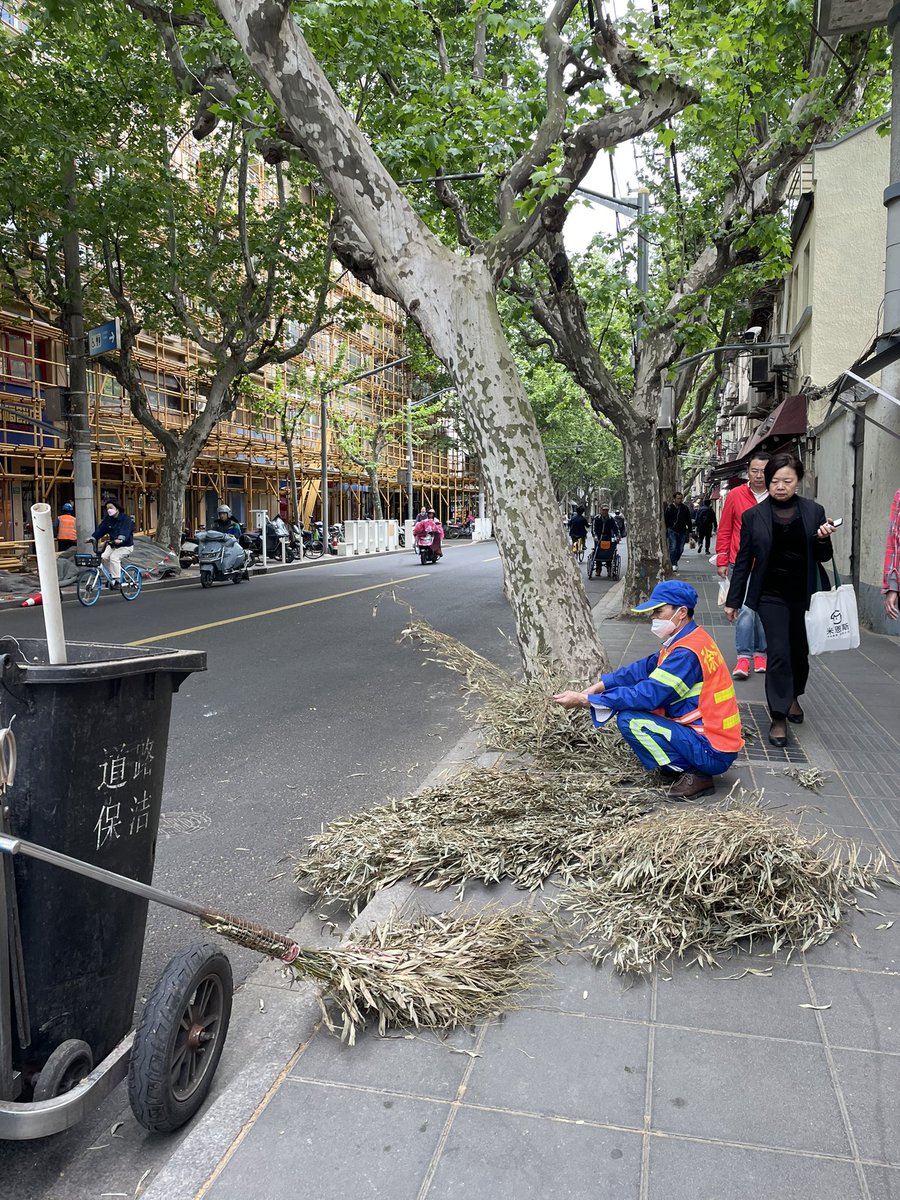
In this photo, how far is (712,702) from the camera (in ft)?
14.4

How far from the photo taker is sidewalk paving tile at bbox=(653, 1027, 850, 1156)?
217 centimetres

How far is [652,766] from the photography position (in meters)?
4.50

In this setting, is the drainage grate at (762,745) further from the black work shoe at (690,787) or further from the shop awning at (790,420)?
the shop awning at (790,420)

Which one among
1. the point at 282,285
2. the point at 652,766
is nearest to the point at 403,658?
the point at 652,766

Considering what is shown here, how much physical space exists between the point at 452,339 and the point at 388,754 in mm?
2801

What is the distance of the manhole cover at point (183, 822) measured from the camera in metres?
4.56

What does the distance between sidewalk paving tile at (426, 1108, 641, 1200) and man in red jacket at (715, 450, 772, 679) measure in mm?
5788

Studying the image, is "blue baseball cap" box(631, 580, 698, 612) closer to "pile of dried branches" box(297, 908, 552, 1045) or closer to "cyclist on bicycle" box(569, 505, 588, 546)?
"pile of dried branches" box(297, 908, 552, 1045)

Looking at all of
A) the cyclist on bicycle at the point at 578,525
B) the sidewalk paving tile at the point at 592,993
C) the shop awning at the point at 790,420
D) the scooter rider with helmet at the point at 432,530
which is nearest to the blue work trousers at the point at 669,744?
the sidewalk paving tile at the point at 592,993

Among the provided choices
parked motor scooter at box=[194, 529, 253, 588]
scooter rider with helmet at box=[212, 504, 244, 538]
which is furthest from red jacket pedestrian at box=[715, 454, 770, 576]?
scooter rider with helmet at box=[212, 504, 244, 538]

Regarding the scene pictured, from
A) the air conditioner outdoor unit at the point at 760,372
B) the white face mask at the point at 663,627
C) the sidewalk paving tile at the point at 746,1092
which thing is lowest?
the sidewalk paving tile at the point at 746,1092

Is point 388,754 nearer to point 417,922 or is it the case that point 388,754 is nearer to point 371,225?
point 417,922

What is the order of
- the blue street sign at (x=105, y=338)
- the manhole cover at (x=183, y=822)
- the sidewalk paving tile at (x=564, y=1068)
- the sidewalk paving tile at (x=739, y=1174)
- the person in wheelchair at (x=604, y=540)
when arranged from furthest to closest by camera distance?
the person in wheelchair at (x=604, y=540) < the blue street sign at (x=105, y=338) < the manhole cover at (x=183, y=822) < the sidewalk paving tile at (x=564, y=1068) < the sidewalk paving tile at (x=739, y=1174)

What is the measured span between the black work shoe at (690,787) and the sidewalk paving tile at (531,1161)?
2303 millimetres
